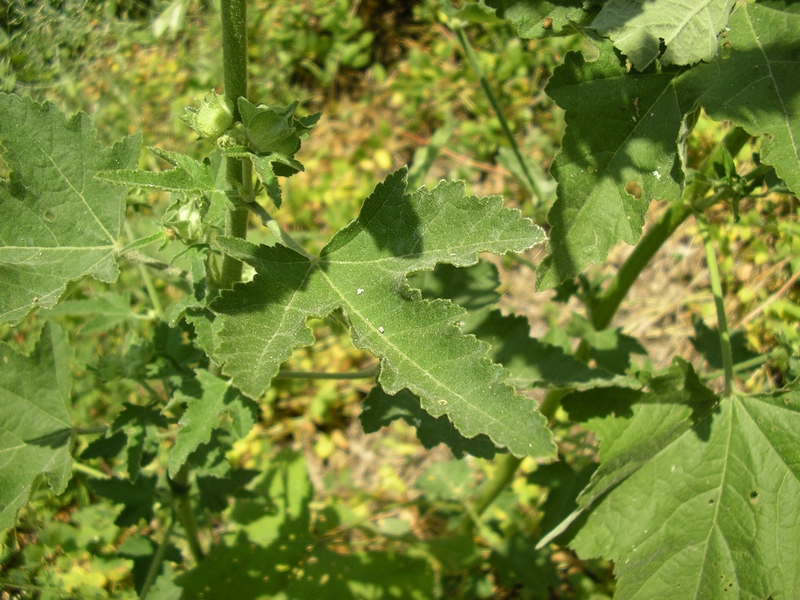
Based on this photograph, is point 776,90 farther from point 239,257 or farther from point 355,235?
point 239,257

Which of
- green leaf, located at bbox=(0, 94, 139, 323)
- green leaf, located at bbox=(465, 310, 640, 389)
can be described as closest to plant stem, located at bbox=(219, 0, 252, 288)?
green leaf, located at bbox=(0, 94, 139, 323)

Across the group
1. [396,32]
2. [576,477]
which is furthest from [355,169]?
[576,477]

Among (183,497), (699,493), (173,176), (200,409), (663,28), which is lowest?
(183,497)

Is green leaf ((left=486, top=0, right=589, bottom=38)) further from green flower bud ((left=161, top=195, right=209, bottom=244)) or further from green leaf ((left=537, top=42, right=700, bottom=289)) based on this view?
green flower bud ((left=161, top=195, right=209, bottom=244))

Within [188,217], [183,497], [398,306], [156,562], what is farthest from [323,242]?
[398,306]

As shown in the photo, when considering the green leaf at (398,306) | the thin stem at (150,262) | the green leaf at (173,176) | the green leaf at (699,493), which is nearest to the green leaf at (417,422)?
the green leaf at (699,493)

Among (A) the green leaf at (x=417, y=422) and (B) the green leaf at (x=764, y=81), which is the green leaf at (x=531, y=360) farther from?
(B) the green leaf at (x=764, y=81)

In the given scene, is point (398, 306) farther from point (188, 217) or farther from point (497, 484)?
point (497, 484)
